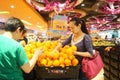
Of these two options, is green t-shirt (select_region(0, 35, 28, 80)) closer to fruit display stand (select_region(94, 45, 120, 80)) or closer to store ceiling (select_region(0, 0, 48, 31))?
store ceiling (select_region(0, 0, 48, 31))

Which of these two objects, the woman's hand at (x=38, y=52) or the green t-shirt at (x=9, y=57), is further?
the woman's hand at (x=38, y=52)

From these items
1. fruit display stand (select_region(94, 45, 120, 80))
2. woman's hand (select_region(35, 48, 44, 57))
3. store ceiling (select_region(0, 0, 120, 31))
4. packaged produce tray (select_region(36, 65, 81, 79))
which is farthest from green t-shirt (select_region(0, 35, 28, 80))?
fruit display stand (select_region(94, 45, 120, 80))

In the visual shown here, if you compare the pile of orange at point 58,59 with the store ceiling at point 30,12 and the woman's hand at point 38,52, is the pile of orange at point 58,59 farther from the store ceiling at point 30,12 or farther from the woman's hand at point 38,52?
the store ceiling at point 30,12

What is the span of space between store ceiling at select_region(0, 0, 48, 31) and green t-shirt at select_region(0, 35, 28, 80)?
1.90 metres

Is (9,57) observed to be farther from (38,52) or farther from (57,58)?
(57,58)

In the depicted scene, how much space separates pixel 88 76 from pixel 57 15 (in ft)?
3.79

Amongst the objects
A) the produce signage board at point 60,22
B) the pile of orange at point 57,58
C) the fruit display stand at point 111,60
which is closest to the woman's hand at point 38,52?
the pile of orange at point 57,58

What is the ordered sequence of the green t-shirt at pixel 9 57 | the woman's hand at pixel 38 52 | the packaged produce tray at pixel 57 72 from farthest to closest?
the packaged produce tray at pixel 57 72
the woman's hand at pixel 38 52
the green t-shirt at pixel 9 57

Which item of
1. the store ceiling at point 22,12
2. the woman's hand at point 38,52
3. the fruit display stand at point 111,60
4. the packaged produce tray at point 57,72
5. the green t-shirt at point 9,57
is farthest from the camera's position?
the fruit display stand at point 111,60

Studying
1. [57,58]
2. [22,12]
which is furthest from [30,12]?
[57,58]

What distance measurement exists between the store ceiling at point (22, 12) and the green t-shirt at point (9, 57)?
190 centimetres

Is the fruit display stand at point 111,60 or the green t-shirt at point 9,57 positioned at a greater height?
the green t-shirt at point 9,57

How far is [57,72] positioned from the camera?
9.52 feet

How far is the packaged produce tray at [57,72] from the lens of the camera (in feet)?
9.44
